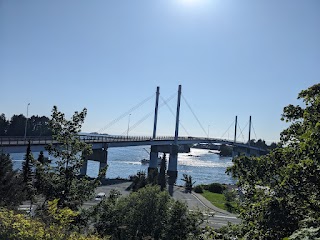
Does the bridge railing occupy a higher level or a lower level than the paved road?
higher

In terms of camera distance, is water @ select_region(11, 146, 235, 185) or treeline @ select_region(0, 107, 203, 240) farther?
water @ select_region(11, 146, 235, 185)

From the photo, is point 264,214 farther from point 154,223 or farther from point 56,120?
point 154,223

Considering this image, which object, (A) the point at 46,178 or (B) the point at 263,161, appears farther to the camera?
(A) the point at 46,178

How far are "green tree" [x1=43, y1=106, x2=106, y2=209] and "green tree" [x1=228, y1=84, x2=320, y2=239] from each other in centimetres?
625

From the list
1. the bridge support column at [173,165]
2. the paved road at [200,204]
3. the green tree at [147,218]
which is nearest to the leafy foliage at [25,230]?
the green tree at [147,218]

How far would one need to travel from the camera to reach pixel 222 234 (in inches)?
281

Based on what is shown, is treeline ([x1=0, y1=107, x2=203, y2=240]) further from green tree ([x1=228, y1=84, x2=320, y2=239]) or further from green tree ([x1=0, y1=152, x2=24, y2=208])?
green tree ([x1=228, y1=84, x2=320, y2=239])

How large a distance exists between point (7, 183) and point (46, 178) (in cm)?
1225

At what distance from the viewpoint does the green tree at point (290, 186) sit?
16.5 ft

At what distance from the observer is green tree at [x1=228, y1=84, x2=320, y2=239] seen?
5.02 m

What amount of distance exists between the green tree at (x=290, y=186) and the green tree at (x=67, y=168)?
20.5ft

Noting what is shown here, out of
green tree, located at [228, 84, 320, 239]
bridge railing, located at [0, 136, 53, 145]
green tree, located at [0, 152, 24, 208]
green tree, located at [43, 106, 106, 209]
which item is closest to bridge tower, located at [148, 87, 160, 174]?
bridge railing, located at [0, 136, 53, 145]

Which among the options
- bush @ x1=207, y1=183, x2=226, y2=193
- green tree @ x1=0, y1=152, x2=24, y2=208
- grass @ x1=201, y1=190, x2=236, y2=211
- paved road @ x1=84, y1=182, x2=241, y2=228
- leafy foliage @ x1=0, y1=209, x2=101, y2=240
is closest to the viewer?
leafy foliage @ x1=0, y1=209, x2=101, y2=240

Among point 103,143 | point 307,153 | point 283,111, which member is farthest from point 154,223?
point 103,143
